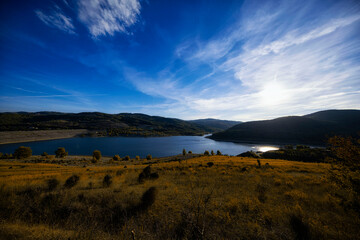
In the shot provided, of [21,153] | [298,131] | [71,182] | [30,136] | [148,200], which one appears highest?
[298,131]

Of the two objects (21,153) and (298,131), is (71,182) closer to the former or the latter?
(21,153)

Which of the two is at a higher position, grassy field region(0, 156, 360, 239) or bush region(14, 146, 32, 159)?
Answer: grassy field region(0, 156, 360, 239)

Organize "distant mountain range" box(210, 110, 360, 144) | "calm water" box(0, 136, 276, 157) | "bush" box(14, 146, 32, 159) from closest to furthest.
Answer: "bush" box(14, 146, 32, 159)
"calm water" box(0, 136, 276, 157)
"distant mountain range" box(210, 110, 360, 144)

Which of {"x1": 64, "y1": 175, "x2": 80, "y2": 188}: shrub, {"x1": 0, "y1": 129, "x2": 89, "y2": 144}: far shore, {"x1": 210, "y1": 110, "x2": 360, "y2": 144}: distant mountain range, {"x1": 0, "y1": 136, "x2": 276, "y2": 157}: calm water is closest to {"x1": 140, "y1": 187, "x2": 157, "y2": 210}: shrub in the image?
{"x1": 64, "y1": 175, "x2": 80, "y2": 188}: shrub

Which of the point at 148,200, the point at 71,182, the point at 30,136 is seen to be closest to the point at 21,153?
the point at 71,182

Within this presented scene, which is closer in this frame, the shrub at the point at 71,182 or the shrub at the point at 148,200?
the shrub at the point at 148,200

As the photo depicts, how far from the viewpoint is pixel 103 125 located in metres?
185

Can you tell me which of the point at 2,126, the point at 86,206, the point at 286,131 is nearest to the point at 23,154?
the point at 86,206

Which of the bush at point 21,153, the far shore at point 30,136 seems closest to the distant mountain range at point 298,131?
the bush at point 21,153

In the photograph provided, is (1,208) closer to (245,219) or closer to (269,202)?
(245,219)

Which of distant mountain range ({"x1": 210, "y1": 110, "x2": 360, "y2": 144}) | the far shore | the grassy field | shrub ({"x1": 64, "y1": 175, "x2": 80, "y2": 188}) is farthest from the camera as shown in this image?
the far shore

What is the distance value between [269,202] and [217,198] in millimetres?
2739

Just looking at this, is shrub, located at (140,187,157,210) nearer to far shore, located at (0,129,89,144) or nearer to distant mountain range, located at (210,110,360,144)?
distant mountain range, located at (210,110,360,144)

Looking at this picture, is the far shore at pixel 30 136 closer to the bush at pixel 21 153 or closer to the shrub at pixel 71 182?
the bush at pixel 21 153
